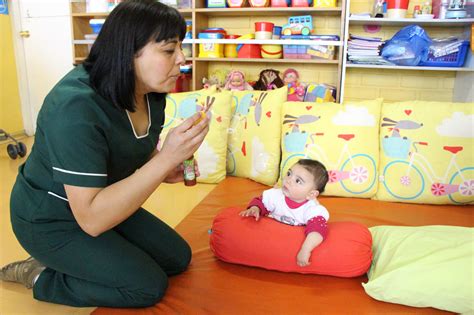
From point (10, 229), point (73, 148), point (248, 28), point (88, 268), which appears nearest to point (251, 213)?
point (88, 268)

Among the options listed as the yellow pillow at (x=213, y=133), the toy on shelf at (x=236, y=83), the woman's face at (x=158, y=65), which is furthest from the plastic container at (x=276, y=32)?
the woman's face at (x=158, y=65)

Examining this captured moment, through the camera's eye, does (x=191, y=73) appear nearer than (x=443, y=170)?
No

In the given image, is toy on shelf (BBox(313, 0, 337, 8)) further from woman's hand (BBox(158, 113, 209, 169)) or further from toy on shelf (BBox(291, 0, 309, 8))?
woman's hand (BBox(158, 113, 209, 169))

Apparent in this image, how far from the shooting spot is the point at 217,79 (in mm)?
3760

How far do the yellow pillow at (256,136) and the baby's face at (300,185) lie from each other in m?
0.72

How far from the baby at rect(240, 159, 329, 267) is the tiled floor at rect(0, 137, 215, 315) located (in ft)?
1.75

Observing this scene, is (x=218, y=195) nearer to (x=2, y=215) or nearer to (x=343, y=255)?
(x=343, y=255)

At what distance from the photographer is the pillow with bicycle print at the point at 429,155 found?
6.49 feet

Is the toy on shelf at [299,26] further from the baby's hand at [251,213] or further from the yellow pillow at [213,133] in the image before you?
the baby's hand at [251,213]

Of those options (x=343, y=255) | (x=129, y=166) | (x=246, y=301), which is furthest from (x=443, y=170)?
(x=129, y=166)

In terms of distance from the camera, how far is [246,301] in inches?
50.9

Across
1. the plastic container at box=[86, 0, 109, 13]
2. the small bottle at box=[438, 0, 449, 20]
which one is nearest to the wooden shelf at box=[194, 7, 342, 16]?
the small bottle at box=[438, 0, 449, 20]

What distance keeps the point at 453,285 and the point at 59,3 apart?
4354 millimetres

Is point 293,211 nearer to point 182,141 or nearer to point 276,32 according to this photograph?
point 182,141
